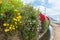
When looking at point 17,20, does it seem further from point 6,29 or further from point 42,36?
point 42,36

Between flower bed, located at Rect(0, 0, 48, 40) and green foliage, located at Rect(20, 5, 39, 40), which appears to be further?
green foliage, located at Rect(20, 5, 39, 40)

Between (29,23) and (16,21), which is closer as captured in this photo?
(16,21)

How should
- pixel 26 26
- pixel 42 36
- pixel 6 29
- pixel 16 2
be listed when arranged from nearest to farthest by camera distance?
pixel 6 29, pixel 26 26, pixel 16 2, pixel 42 36

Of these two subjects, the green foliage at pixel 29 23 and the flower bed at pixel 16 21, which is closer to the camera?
the flower bed at pixel 16 21

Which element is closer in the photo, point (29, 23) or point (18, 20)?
point (18, 20)

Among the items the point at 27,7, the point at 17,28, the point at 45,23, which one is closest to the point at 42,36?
the point at 45,23

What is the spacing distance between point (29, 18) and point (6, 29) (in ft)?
1.85

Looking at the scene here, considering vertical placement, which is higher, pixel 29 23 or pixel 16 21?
pixel 16 21

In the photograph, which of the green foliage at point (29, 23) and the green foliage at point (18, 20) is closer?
the green foliage at point (18, 20)

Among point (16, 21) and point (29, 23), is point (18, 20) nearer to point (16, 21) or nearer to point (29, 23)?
point (16, 21)

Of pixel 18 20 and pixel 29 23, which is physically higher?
pixel 18 20

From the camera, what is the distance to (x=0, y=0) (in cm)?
305

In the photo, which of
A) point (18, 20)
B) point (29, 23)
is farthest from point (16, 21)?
point (29, 23)

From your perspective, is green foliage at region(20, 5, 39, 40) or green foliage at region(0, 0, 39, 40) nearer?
green foliage at region(0, 0, 39, 40)
